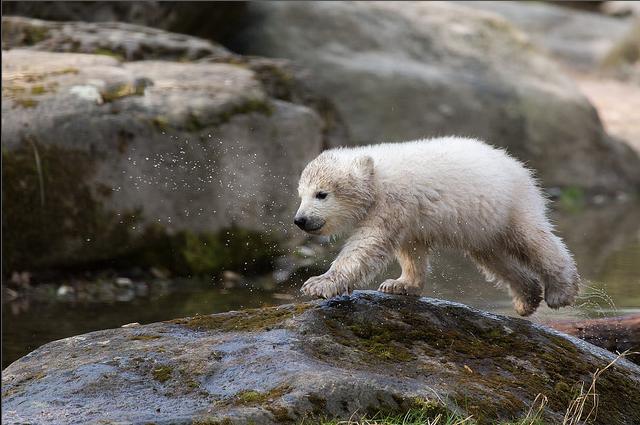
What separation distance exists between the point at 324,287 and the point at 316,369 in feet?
2.97

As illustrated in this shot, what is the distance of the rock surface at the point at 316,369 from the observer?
14.7ft

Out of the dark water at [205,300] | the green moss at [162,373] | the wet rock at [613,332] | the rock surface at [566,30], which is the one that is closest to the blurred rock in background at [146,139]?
the dark water at [205,300]

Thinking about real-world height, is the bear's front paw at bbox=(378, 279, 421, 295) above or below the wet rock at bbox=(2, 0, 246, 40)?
above

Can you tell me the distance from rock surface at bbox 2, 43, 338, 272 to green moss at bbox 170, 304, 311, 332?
5.41m

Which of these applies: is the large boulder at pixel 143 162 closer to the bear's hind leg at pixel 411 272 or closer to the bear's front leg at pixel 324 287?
the bear's hind leg at pixel 411 272

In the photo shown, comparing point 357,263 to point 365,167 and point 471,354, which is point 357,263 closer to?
point 365,167

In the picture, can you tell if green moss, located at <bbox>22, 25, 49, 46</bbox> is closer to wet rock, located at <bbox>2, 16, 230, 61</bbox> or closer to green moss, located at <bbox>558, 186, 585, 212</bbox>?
wet rock, located at <bbox>2, 16, 230, 61</bbox>

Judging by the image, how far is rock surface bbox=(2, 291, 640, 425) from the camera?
14.7 feet

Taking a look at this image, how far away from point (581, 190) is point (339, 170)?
47.3 feet

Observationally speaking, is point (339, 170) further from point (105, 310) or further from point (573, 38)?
point (573, 38)

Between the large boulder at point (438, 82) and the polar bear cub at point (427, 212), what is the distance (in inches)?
472

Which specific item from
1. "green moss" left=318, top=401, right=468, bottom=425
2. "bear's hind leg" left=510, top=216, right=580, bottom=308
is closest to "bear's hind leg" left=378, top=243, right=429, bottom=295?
"bear's hind leg" left=510, top=216, right=580, bottom=308

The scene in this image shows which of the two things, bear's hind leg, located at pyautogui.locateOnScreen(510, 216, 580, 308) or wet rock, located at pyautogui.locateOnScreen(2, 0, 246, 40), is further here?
wet rock, located at pyautogui.locateOnScreen(2, 0, 246, 40)

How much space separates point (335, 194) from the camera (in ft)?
20.5
